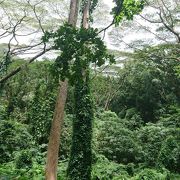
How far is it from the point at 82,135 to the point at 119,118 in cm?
758

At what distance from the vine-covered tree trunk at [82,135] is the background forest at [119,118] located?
1.57 ft

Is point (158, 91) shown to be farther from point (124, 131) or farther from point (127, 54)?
point (124, 131)

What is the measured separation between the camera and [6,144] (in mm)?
17109

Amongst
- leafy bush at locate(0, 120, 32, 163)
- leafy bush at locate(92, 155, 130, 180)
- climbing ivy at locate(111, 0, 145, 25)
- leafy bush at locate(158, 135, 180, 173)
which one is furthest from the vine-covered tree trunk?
leafy bush at locate(0, 120, 32, 163)

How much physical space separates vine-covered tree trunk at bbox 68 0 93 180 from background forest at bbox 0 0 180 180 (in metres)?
0.48

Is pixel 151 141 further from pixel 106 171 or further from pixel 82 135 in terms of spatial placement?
pixel 82 135

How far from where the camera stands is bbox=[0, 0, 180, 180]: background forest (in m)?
14.2

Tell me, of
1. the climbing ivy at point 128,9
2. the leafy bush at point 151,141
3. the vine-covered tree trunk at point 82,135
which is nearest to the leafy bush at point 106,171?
the vine-covered tree trunk at point 82,135

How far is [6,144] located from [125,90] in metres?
10.7

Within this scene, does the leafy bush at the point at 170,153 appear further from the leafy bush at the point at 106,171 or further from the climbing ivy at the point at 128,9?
the climbing ivy at the point at 128,9

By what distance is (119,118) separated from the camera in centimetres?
1927

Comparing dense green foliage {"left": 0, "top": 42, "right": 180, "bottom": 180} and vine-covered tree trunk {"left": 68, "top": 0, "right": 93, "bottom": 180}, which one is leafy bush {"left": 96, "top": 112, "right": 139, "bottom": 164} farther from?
vine-covered tree trunk {"left": 68, "top": 0, "right": 93, "bottom": 180}

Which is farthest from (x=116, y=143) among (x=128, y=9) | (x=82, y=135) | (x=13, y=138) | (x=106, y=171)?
(x=128, y=9)

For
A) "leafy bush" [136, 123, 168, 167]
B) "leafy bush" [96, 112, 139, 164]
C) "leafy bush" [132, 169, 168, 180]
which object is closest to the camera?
"leafy bush" [132, 169, 168, 180]
